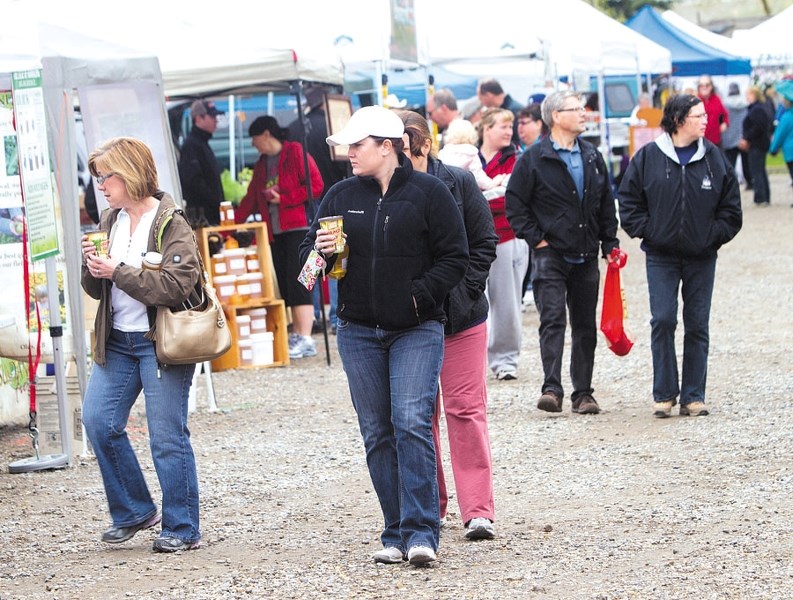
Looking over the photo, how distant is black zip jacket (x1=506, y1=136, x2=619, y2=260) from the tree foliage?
1820 inches

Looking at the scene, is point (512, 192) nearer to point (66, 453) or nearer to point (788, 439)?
point (788, 439)

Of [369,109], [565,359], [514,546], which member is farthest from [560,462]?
[565,359]

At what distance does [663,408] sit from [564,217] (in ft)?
4.27

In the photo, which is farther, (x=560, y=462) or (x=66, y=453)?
(x=66, y=453)

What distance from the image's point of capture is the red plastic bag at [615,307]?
8.88 meters

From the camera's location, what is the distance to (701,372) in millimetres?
8711

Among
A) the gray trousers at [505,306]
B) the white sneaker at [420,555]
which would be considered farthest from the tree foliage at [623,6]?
the white sneaker at [420,555]

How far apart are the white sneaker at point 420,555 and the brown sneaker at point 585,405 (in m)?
3.76

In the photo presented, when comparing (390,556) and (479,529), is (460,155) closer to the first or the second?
(479,529)

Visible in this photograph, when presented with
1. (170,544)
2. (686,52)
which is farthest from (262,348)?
(686,52)

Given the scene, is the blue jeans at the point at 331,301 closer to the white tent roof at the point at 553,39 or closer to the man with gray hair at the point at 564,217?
the man with gray hair at the point at 564,217

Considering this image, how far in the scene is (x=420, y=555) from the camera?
5453 mm

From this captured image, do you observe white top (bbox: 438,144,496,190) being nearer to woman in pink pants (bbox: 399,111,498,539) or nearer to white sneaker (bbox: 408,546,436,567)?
woman in pink pants (bbox: 399,111,498,539)

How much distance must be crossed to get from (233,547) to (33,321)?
318 centimetres
